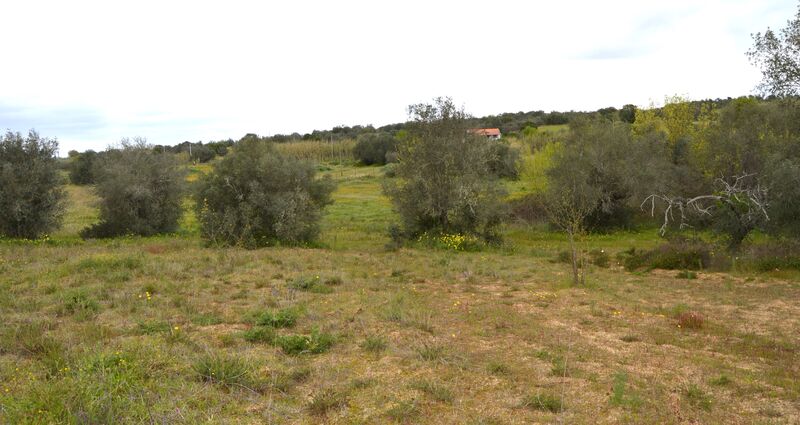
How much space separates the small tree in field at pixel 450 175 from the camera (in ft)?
78.3

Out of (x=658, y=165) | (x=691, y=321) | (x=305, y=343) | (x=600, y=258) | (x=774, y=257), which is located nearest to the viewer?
(x=305, y=343)

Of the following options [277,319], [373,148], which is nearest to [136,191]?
[277,319]

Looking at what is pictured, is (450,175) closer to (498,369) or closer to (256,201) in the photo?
(256,201)

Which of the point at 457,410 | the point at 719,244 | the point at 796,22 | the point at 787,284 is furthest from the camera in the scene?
the point at 719,244

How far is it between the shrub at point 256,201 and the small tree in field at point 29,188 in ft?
25.9

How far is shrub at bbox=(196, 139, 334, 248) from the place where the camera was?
2339cm

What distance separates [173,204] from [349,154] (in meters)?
63.8

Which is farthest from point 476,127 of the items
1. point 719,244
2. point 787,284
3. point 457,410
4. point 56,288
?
point 457,410

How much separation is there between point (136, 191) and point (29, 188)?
14.5 feet

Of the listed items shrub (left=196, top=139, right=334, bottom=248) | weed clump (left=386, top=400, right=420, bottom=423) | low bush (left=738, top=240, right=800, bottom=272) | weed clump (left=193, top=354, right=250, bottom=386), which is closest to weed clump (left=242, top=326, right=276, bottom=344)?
weed clump (left=193, top=354, right=250, bottom=386)

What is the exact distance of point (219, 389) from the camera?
633cm

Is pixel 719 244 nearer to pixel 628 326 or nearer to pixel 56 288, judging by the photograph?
pixel 628 326

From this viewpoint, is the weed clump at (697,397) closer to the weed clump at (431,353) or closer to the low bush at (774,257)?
the weed clump at (431,353)

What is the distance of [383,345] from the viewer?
8297 mm
